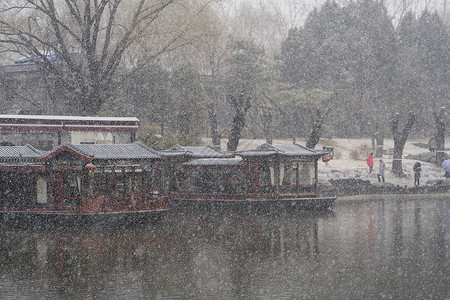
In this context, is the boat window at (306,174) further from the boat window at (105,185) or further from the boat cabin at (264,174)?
the boat window at (105,185)

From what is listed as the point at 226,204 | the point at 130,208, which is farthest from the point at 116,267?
the point at 226,204

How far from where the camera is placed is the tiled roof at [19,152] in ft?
84.9

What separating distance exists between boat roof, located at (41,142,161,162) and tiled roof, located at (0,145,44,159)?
2148 millimetres

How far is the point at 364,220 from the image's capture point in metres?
25.5

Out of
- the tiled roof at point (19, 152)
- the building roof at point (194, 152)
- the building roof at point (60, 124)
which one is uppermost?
the building roof at point (60, 124)

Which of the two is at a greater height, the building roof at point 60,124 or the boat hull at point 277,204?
the building roof at point 60,124

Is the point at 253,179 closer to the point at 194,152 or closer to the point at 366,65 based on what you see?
the point at 194,152

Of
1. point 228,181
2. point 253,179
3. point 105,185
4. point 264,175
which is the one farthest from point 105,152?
point 264,175

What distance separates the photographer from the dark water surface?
14.0 meters

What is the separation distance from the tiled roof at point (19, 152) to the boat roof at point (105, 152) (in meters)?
2.15

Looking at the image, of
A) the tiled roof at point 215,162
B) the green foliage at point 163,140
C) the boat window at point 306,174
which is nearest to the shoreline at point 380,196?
the boat window at point 306,174

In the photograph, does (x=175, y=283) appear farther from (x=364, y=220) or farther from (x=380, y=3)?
(x=380, y=3)

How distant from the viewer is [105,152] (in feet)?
81.1

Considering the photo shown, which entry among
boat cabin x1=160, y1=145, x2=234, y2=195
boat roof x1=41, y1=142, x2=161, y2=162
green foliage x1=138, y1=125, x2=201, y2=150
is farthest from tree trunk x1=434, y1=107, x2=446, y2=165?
boat roof x1=41, y1=142, x2=161, y2=162
